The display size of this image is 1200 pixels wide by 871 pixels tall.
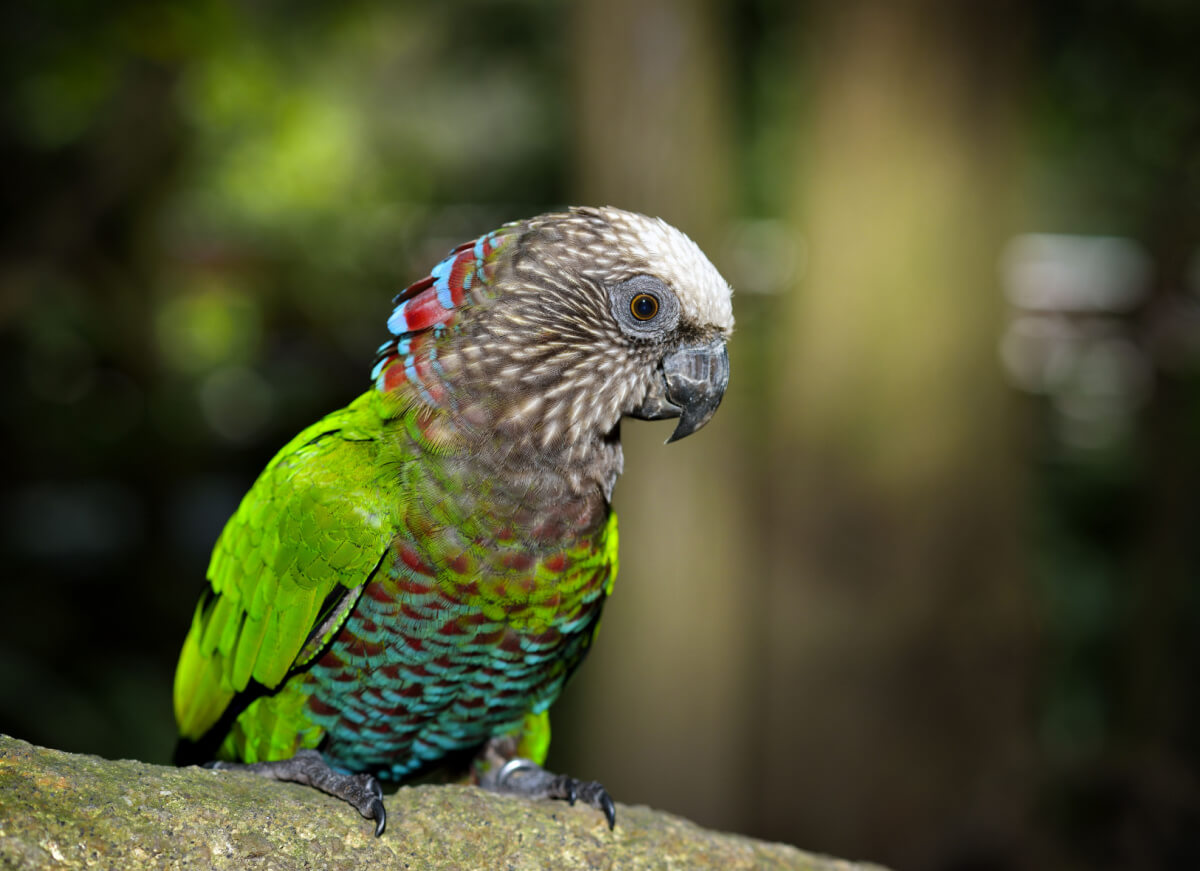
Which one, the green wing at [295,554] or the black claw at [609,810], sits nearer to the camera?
the green wing at [295,554]

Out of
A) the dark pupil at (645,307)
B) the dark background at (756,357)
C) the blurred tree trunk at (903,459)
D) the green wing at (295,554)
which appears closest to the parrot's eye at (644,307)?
the dark pupil at (645,307)

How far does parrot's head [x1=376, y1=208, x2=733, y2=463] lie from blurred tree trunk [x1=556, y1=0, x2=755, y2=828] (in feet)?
7.07

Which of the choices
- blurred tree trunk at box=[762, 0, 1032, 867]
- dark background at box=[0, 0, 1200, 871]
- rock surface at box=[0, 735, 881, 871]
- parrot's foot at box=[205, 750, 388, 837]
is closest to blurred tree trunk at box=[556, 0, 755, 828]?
dark background at box=[0, 0, 1200, 871]

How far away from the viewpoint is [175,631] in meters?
7.60

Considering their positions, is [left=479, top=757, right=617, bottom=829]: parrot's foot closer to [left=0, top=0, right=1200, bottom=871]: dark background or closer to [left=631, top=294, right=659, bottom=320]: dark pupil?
[left=631, top=294, right=659, bottom=320]: dark pupil

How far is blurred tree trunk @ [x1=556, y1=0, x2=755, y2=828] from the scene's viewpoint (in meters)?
4.51

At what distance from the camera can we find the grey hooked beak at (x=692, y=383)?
2395mm

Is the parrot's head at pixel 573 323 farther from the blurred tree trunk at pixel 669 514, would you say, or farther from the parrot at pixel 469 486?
the blurred tree trunk at pixel 669 514

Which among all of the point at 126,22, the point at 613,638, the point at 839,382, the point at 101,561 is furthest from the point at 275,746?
the point at 101,561

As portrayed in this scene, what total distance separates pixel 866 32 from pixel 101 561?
797 centimetres

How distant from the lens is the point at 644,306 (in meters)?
2.32

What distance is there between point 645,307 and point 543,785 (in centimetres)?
139

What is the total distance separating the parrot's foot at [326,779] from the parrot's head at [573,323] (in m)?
0.90

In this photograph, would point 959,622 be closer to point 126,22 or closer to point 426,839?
point 426,839
